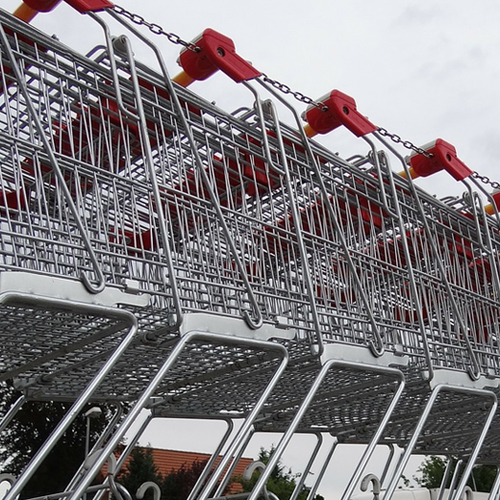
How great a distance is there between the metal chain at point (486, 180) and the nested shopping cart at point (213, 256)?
0.08m

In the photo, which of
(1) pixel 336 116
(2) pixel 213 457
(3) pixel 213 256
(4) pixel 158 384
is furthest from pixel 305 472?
(4) pixel 158 384

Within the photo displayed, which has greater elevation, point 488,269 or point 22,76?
point 22,76

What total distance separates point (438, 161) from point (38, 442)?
1576cm

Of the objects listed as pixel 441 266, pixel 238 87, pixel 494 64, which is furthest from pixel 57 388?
pixel 494 64

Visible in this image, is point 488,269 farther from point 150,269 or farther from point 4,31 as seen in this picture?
point 4,31

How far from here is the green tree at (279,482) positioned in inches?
684

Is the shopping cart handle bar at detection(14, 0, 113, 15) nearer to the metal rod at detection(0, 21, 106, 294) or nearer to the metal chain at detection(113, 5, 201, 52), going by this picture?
the metal chain at detection(113, 5, 201, 52)

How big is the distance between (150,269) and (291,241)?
2.78 feet

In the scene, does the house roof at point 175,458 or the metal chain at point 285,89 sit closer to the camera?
the metal chain at point 285,89

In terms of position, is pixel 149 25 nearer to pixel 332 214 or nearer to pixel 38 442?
pixel 332 214

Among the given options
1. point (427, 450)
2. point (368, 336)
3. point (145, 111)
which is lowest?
point (427, 450)

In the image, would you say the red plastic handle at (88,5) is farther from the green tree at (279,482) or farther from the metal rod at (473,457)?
the green tree at (279,482)

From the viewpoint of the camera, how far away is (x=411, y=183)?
17.3 ft

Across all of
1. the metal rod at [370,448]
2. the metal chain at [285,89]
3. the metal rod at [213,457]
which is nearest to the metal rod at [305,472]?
the metal rod at [213,457]
